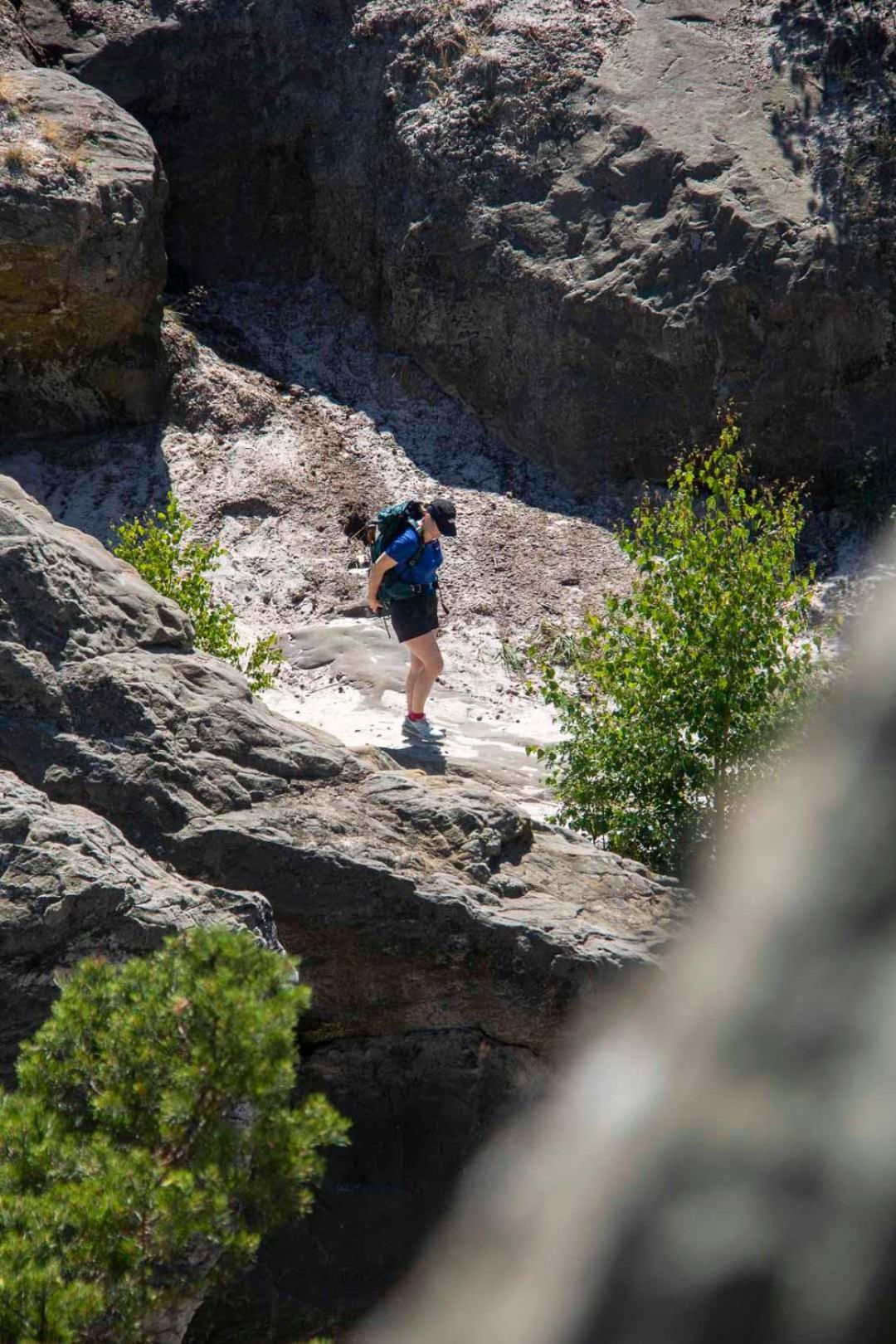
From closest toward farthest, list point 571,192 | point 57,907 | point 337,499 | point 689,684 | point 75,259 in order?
1. point 57,907
2. point 689,684
3. point 75,259
4. point 337,499
5. point 571,192

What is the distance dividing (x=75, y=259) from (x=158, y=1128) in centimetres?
1020

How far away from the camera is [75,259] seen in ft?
38.8

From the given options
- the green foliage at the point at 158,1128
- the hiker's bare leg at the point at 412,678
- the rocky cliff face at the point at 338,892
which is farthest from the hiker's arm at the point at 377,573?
the green foliage at the point at 158,1128

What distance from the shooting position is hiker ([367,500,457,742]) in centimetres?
876

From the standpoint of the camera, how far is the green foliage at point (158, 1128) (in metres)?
3.05

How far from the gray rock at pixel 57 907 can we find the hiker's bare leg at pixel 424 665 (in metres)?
4.55

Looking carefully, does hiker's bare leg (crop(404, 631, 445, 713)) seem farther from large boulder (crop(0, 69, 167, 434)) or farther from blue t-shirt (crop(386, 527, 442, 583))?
large boulder (crop(0, 69, 167, 434))

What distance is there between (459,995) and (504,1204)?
4.12m

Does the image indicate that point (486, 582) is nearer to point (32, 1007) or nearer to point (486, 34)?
point (486, 34)

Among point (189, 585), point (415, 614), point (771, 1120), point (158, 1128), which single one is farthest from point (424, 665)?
point (771, 1120)

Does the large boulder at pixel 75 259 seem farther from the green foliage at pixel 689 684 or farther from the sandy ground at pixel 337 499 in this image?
the green foliage at pixel 689 684

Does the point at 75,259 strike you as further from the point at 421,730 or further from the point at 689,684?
the point at 689,684

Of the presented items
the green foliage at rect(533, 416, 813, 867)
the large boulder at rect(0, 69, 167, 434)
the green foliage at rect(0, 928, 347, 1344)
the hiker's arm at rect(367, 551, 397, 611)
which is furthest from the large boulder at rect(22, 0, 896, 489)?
the green foliage at rect(0, 928, 347, 1344)

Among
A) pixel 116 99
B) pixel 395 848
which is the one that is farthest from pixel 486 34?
pixel 395 848
